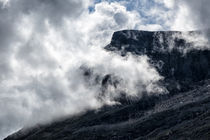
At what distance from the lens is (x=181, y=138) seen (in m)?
198

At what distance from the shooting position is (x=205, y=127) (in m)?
200

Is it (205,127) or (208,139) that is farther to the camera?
(205,127)

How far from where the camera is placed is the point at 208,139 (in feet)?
597

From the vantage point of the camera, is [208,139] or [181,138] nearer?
[208,139]

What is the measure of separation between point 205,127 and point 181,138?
16.4 m

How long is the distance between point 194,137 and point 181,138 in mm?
8730

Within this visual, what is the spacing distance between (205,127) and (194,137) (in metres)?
12.2

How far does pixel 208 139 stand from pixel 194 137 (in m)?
11.7
